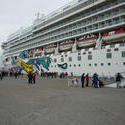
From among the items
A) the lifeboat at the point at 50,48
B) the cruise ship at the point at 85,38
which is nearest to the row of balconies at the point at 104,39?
the cruise ship at the point at 85,38

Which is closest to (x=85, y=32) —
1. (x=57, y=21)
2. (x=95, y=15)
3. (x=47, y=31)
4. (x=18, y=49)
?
(x=95, y=15)

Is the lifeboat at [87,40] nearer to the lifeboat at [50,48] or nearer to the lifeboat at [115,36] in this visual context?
the lifeboat at [115,36]

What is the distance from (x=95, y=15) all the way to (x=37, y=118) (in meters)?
23.8

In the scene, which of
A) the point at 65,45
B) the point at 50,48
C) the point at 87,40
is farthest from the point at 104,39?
the point at 50,48

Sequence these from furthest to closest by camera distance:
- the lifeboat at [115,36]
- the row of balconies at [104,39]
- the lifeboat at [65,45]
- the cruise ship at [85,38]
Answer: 1. the lifeboat at [65,45]
2. the row of balconies at [104,39]
3. the lifeboat at [115,36]
4. the cruise ship at [85,38]

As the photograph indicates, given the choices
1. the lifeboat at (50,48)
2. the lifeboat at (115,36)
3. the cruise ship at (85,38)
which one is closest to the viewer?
the cruise ship at (85,38)

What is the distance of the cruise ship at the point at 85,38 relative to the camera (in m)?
18.7

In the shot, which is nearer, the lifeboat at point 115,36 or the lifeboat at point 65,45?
the lifeboat at point 115,36

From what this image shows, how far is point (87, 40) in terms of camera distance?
24.5 metres

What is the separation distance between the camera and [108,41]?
21984mm

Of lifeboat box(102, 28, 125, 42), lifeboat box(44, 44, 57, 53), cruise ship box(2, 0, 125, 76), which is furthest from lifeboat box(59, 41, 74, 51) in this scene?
lifeboat box(102, 28, 125, 42)

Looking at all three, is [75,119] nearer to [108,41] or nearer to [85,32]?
[108,41]

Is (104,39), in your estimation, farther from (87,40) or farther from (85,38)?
(85,38)

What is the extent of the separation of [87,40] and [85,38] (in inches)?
28.3
